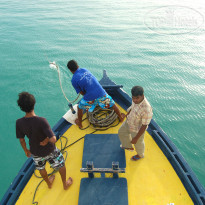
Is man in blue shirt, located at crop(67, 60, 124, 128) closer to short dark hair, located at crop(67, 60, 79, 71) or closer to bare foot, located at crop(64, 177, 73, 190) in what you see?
short dark hair, located at crop(67, 60, 79, 71)

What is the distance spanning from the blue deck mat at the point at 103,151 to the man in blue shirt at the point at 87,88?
614 millimetres

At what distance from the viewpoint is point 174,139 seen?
545 cm

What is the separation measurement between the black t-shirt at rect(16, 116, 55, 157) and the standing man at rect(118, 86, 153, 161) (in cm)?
126

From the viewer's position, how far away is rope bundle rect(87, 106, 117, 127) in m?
3.88

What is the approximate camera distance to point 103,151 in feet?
10.9

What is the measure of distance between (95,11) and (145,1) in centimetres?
646

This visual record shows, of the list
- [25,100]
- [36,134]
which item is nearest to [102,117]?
[36,134]

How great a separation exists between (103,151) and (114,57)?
296 inches

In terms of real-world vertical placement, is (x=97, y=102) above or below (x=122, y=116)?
above

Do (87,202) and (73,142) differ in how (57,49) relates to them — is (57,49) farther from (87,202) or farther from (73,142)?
(87,202)

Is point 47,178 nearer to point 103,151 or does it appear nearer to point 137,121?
point 103,151
